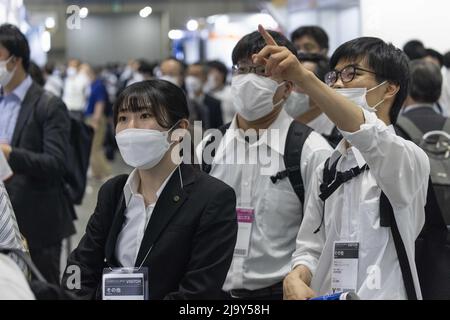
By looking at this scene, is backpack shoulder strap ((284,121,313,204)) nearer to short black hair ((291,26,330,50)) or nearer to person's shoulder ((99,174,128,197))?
person's shoulder ((99,174,128,197))

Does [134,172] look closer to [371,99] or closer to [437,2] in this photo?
[371,99]

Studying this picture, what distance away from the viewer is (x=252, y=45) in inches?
127

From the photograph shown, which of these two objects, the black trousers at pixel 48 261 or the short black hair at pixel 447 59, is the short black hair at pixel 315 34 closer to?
the short black hair at pixel 447 59

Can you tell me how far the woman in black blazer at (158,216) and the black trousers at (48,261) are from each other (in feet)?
5.18

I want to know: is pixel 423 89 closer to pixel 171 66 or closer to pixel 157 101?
pixel 157 101

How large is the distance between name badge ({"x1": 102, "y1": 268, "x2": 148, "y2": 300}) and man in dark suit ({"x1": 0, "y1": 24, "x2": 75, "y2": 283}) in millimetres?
1771

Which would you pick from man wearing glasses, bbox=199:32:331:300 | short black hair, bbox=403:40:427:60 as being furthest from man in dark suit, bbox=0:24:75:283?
short black hair, bbox=403:40:427:60

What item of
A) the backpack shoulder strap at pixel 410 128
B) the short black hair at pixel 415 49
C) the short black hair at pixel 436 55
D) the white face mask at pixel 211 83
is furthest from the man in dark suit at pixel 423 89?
the white face mask at pixel 211 83

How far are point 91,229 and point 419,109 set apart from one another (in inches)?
101

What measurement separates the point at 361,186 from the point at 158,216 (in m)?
0.65

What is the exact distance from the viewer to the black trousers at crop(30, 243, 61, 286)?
429 centimetres

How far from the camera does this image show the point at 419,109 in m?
4.76

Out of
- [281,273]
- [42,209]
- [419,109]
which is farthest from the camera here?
[419,109]
